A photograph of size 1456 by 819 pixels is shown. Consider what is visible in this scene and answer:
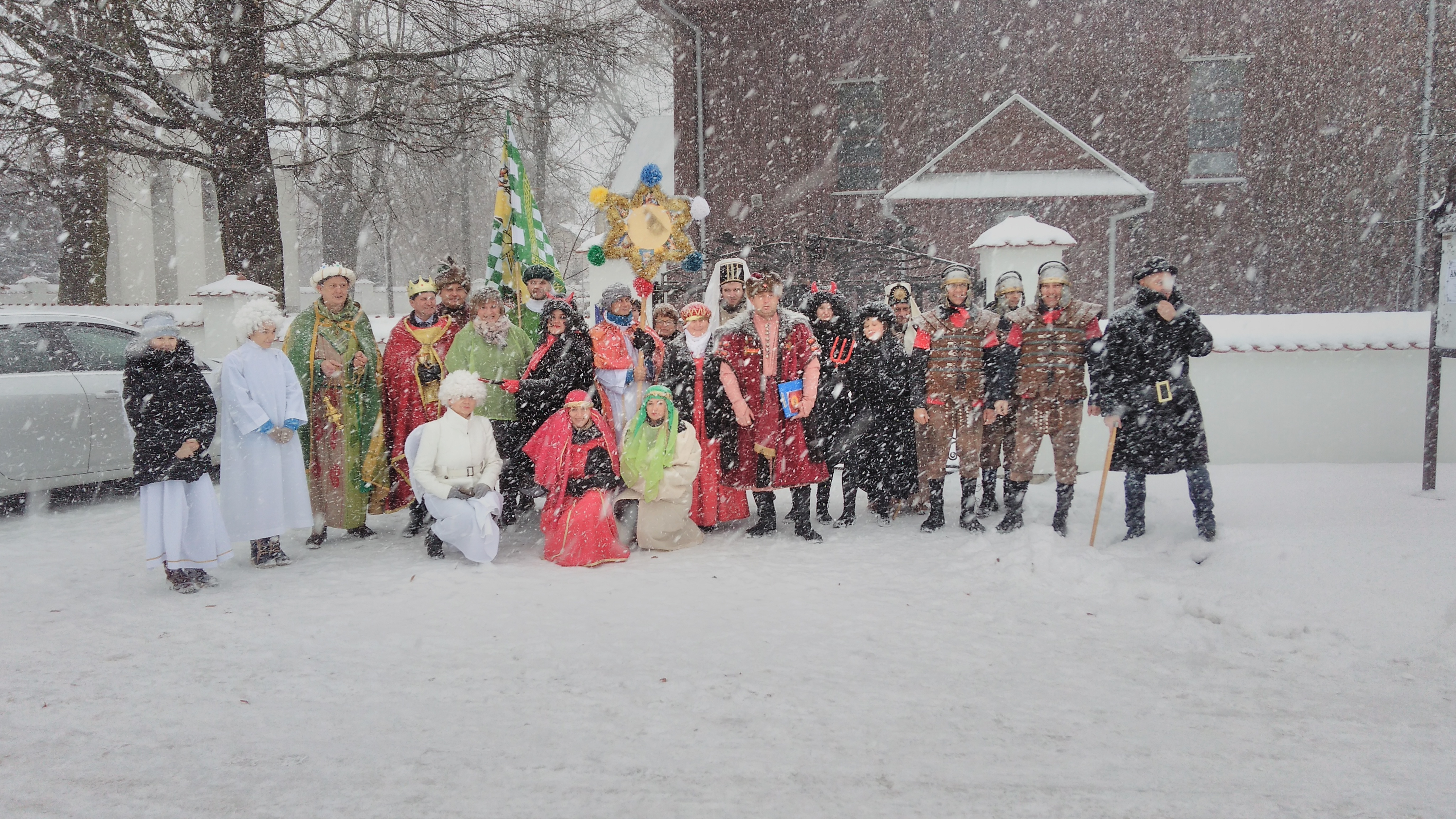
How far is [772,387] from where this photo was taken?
6145 millimetres

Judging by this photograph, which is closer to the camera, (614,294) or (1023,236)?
(614,294)

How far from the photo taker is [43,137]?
33.4 feet

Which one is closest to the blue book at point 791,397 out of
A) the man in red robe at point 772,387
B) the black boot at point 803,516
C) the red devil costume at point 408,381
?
the man in red robe at point 772,387

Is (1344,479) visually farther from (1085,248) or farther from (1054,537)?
(1085,248)

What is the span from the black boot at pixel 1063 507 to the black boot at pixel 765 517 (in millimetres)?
1846

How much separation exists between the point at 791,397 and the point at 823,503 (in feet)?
3.23

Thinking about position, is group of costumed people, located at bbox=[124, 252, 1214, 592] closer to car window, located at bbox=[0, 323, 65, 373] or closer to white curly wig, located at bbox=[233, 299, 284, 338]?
white curly wig, located at bbox=[233, 299, 284, 338]

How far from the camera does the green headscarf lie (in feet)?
19.0

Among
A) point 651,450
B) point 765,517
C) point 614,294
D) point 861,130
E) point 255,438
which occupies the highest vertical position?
point 861,130

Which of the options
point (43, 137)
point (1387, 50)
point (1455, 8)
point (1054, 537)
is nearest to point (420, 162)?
point (43, 137)

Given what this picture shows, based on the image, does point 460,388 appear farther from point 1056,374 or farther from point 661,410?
point 1056,374

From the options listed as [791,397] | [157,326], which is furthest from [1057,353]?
[157,326]

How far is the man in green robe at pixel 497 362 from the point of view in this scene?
6.15 m

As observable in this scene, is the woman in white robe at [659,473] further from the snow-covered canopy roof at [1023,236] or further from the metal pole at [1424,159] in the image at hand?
the metal pole at [1424,159]
